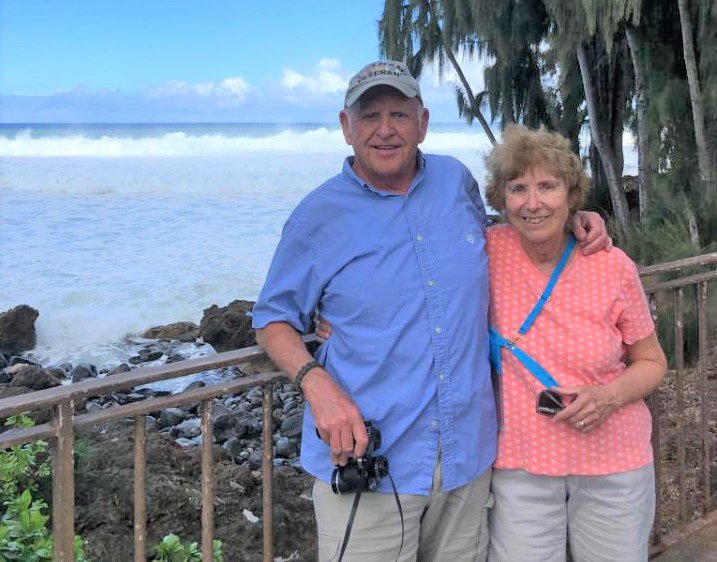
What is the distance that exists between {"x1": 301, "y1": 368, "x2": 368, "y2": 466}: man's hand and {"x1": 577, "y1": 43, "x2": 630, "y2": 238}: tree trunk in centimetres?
965

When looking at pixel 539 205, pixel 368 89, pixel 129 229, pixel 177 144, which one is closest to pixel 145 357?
pixel 368 89

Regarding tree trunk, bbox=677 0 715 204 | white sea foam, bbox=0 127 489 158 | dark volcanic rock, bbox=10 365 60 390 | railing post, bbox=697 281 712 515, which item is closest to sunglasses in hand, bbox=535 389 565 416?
railing post, bbox=697 281 712 515

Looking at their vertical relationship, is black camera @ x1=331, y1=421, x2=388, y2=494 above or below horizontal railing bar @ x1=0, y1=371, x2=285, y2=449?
below

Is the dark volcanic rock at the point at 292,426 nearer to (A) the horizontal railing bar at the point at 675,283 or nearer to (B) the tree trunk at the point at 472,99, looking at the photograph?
(A) the horizontal railing bar at the point at 675,283

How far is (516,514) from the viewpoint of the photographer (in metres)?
1.94

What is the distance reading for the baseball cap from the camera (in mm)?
1893

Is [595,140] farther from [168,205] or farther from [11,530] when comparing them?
[168,205]

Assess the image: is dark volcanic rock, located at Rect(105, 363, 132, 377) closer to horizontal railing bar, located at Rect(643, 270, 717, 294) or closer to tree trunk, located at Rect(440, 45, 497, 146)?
horizontal railing bar, located at Rect(643, 270, 717, 294)

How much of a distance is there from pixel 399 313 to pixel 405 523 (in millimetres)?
477

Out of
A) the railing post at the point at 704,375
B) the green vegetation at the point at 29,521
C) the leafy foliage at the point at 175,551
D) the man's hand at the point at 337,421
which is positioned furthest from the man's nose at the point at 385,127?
the leafy foliage at the point at 175,551

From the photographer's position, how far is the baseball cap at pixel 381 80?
1.89m

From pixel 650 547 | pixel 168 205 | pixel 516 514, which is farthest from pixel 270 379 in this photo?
pixel 168 205

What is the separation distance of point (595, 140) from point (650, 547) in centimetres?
942

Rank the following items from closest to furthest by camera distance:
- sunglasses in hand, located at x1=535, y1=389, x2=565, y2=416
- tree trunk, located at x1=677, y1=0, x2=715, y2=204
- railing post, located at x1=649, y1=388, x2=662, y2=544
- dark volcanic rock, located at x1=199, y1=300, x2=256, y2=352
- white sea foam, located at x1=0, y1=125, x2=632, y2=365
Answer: sunglasses in hand, located at x1=535, y1=389, x2=565, y2=416 → railing post, located at x1=649, y1=388, x2=662, y2=544 → tree trunk, located at x1=677, y1=0, x2=715, y2=204 → dark volcanic rock, located at x1=199, y1=300, x2=256, y2=352 → white sea foam, located at x1=0, y1=125, x2=632, y2=365
